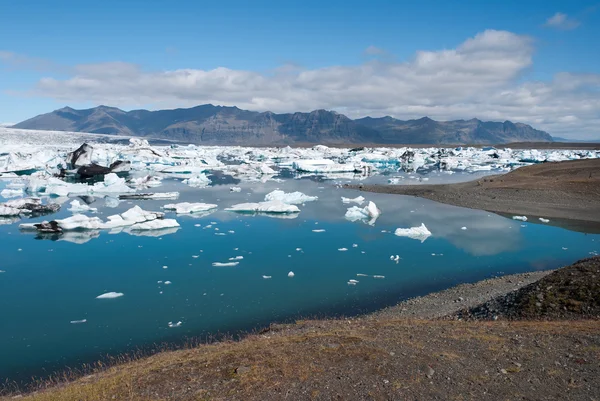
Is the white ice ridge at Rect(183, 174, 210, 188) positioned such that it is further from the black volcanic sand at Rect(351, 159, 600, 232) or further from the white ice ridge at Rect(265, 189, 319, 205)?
the black volcanic sand at Rect(351, 159, 600, 232)

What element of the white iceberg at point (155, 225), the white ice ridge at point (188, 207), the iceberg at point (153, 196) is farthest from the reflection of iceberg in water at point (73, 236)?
the iceberg at point (153, 196)

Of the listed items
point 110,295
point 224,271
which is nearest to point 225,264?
point 224,271

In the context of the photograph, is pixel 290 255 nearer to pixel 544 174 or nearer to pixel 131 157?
pixel 544 174

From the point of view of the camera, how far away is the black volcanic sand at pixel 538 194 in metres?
21.2

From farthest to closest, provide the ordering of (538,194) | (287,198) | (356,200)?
(538,194)
(356,200)
(287,198)

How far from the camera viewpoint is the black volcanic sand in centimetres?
2122

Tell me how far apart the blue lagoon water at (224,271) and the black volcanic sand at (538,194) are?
109 inches

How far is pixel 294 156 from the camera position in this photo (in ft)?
215

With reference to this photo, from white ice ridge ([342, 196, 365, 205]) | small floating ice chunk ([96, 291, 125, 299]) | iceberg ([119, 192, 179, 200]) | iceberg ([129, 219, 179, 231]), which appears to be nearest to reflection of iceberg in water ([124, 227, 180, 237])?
iceberg ([129, 219, 179, 231])

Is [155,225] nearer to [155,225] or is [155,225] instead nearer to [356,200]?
[155,225]

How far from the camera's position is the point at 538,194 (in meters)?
25.0

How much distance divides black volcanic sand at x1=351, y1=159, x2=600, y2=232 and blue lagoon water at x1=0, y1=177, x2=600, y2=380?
277 centimetres

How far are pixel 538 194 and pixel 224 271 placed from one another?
20370mm

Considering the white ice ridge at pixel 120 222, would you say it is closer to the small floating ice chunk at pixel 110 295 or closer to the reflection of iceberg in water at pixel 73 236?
the reflection of iceberg in water at pixel 73 236
